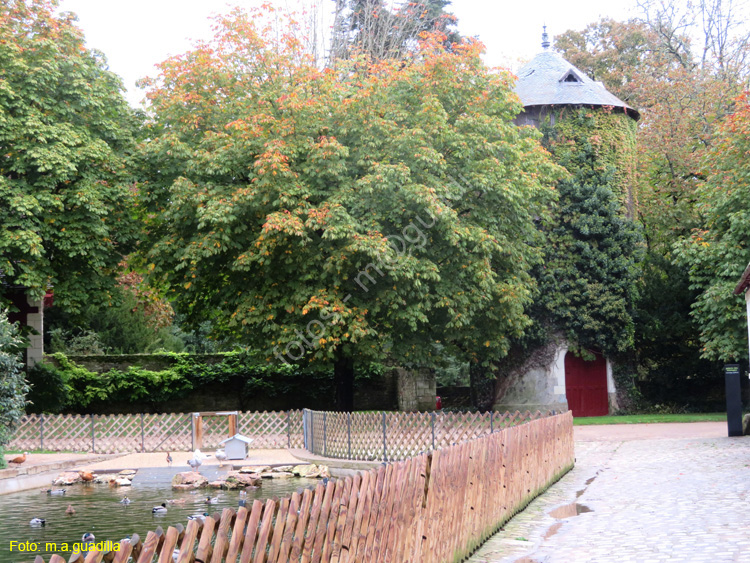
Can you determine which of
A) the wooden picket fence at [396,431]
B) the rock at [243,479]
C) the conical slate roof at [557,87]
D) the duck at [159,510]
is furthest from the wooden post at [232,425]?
the conical slate roof at [557,87]

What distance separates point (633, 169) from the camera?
38.3 meters

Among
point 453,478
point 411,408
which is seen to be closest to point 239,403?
point 411,408

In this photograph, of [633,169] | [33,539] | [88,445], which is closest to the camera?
[33,539]

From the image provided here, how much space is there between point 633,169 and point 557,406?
1141 centimetres

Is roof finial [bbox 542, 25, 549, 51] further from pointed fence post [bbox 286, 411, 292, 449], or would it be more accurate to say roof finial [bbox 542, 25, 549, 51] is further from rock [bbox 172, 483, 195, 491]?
rock [bbox 172, 483, 195, 491]

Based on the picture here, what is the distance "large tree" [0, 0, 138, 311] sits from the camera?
80.0 ft

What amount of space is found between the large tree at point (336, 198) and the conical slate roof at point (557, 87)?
30.0ft

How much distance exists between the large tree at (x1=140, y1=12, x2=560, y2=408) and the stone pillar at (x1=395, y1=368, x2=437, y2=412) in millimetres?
8133

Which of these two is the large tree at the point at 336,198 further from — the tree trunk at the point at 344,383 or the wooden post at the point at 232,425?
the wooden post at the point at 232,425

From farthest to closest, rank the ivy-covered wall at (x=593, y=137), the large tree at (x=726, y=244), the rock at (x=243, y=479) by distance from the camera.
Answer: the ivy-covered wall at (x=593, y=137) → the large tree at (x=726, y=244) → the rock at (x=243, y=479)

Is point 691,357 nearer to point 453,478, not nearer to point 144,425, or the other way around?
point 144,425

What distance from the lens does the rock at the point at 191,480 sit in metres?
17.0

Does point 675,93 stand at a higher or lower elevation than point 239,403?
higher

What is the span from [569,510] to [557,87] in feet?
93.6
